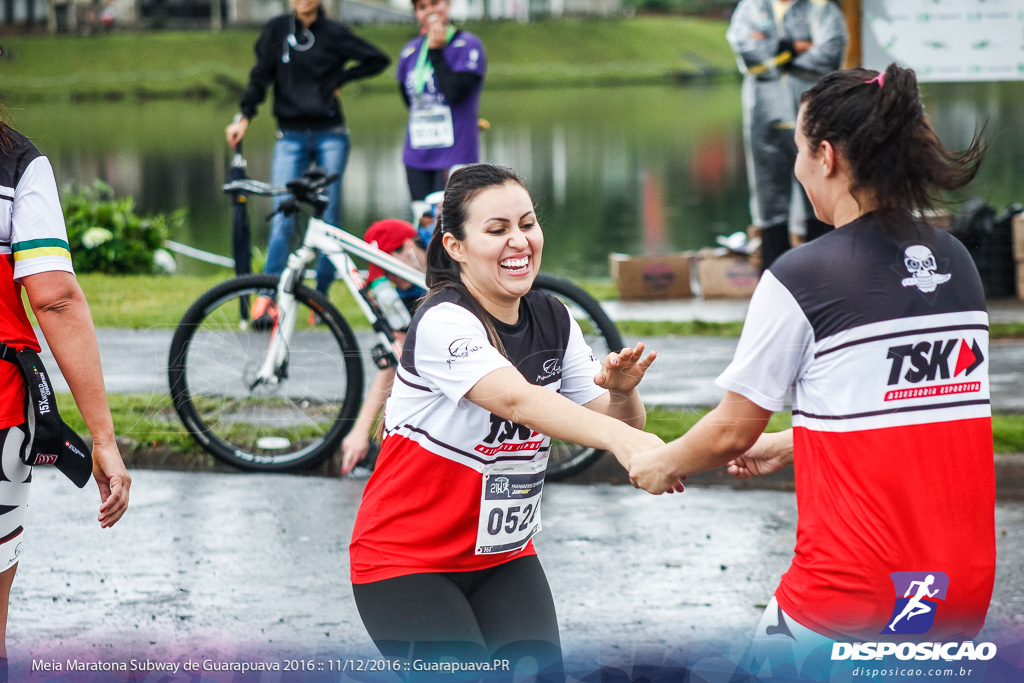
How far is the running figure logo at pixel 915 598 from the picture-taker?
2.09 meters

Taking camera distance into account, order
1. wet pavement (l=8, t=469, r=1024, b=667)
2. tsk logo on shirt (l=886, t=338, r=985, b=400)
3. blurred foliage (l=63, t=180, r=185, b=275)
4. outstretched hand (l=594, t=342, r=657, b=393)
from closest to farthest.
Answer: tsk logo on shirt (l=886, t=338, r=985, b=400), outstretched hand (l=594, t=342, r=657, b=393), wet pavement (l=8, t=469, r=1024, b=667), blurred foliage (l=63, t=180, r=185, b=275)

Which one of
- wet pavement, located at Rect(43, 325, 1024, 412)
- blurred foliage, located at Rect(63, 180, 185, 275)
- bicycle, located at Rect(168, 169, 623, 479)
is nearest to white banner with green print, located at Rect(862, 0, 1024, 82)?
wet pavement, located at Rect(43, 325, 1024, 412)

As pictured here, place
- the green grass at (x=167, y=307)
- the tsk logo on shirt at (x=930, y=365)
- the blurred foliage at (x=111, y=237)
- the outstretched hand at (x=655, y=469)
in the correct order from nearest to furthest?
the tsk logo on shirt at (x=930, y=365)
the outstretched hand at (x=655, y=469)
the green grass at (x=167, y=307)
the blurred foliage at (x=111, y=237)

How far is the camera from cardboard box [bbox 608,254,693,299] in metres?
9.24

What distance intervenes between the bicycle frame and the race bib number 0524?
2805mm

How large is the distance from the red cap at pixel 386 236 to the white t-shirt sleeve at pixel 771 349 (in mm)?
3606

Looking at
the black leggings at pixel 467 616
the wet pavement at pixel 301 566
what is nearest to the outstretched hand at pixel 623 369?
the black leggings at pixel 467 616

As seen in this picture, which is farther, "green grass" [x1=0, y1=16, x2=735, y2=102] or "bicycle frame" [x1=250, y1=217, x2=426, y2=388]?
"green grass" [x1=0, y1=16, x2=735, y2=102]

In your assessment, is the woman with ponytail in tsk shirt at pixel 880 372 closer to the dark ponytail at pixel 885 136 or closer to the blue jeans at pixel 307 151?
the dark ponytail at pixel 885 136

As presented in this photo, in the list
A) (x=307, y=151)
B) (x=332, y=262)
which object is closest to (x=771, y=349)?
(x=332, y=262)

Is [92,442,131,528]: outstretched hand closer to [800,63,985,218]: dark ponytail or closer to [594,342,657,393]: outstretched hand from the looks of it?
[594,342,657,393]: outstretched hand

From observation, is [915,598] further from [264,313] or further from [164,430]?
[164,430]

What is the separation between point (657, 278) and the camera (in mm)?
9312

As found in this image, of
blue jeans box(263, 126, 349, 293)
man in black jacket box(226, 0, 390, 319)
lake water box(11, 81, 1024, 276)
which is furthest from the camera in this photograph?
blue jeans box(263, 126, 349, 293)
